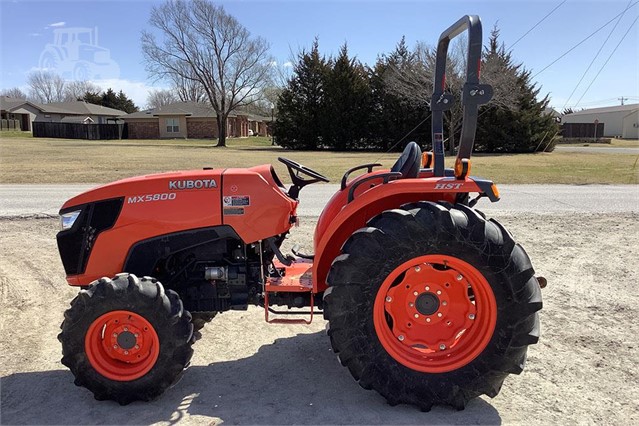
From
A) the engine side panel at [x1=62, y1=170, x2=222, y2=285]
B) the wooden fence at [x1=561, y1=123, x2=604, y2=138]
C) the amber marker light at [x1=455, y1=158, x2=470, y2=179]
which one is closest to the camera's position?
the amber marker light at [x1=455, y1=158, x2=470, y2=179]

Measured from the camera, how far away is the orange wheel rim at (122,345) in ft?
9.38

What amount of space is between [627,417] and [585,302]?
2.01 metres

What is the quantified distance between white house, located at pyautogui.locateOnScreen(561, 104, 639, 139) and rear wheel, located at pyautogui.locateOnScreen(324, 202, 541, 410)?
71578mm

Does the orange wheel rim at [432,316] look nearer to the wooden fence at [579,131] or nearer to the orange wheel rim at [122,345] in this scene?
the orange wheel rim at [122,345]

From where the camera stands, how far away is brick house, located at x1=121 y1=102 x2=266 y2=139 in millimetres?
54938

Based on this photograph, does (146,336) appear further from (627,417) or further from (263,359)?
(627,417)

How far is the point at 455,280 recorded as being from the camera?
2914 millimetres

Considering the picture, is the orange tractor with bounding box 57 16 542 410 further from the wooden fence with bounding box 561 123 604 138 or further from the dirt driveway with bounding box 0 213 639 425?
the wooden fence with bounding box 561 123 604 138

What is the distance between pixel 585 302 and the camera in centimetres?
460

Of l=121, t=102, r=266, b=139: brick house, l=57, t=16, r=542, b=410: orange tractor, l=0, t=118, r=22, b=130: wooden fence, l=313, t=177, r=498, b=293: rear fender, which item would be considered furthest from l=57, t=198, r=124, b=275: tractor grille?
l=0, t=118, r=22, b=130: wooden fence

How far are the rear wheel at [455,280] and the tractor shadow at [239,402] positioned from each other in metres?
0.15

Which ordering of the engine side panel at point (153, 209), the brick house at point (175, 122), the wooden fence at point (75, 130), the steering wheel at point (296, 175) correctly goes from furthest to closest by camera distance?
the brick house at point (175, 122), the wooden fence at point (75, 130), the steering wheel at point (296, 175), the engine side panel at point (153, 209)

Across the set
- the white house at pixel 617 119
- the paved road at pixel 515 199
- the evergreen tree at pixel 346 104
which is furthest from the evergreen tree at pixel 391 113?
the white house at pixel 617 119

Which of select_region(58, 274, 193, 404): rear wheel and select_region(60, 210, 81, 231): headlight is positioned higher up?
select_region(60, 210, 81, 231): headlight
